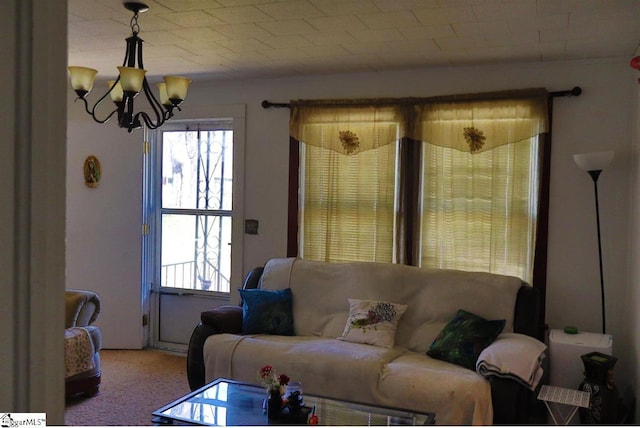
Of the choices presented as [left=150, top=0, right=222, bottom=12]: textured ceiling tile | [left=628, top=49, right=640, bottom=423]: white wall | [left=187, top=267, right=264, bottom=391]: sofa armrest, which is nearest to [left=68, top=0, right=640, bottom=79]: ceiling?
[left=150, top=0, right=222, bottom=12]: textured ceiling tile

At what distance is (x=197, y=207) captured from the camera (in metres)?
5.10

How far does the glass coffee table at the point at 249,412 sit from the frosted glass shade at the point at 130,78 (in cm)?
155

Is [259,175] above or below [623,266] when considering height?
above

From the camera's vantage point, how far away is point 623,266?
12.1ft

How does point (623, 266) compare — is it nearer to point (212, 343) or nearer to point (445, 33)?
point (445, 33)

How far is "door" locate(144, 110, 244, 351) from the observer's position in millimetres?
4992

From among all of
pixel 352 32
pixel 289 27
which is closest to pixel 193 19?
pixel 289 27

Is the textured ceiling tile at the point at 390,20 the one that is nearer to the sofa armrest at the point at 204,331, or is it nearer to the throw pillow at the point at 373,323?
the throw pillow at the point at 373,323

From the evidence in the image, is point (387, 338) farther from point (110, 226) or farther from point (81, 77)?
point (110, 226)

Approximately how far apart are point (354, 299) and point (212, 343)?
1012mm

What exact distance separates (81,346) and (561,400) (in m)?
2.97

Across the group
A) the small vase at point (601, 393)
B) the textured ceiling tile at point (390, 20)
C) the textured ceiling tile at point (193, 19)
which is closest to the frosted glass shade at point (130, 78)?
the textured ceiling tile at point (193, 19)

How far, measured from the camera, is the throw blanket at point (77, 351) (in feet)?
12.0

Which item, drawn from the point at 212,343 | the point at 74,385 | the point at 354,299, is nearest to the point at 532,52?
the point at 354,299
